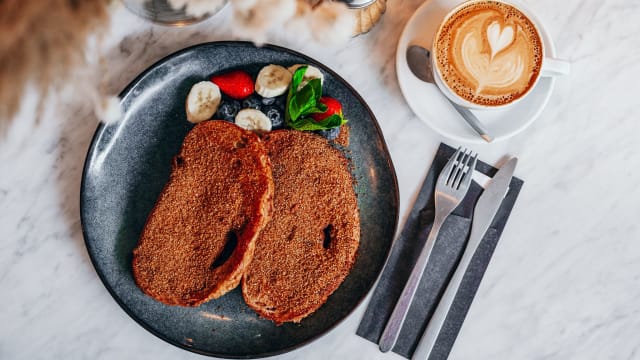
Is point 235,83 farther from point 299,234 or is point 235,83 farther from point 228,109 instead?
point 299,234

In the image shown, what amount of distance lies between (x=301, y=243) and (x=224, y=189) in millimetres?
243

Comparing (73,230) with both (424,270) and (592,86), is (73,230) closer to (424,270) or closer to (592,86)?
(424,270)

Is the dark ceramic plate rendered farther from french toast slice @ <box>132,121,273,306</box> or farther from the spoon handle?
the spoon handle

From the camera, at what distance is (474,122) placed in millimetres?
1396

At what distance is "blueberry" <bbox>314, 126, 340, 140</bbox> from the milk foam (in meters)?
0.30

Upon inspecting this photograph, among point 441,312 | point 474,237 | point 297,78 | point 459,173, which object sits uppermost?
point 297,78

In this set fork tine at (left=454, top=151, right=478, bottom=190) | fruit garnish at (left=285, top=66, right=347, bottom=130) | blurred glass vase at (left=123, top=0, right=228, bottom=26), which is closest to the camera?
blurred glass vase at (left=123, top=0, right=228, bottom=26)

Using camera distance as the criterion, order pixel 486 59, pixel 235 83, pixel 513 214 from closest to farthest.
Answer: pixel 486 59, pixel 235 83, pixel 513 214

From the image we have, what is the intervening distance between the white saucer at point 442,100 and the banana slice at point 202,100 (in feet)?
1.60

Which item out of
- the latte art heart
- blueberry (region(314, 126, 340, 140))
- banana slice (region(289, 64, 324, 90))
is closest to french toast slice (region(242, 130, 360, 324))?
blueberry (region(314, 126, 340, 140))

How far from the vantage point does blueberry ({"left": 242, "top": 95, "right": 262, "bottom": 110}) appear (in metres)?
1.43

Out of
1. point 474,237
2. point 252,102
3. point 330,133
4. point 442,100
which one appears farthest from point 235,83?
point 474,237

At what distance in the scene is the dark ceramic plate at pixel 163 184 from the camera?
1.43 metres

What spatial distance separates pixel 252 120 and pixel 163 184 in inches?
11.8
